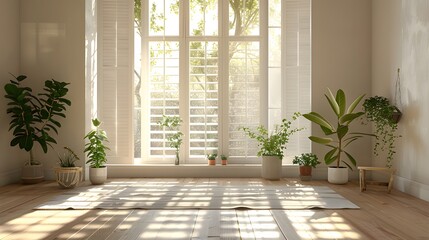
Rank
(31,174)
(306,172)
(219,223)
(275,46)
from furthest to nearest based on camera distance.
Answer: (275,46) < (306,172) < (31,174) < (219,223)

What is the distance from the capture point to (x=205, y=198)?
498 centimetres

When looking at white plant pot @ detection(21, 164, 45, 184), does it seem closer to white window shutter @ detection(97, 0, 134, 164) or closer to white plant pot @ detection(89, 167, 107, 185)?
white plant pot @ detection(89, 167, 107, 185)

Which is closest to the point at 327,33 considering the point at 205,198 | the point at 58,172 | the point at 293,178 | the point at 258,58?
the point at 258,58

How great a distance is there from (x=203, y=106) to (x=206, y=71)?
0.49m

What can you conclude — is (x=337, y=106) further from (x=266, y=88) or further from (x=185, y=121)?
(x=185, y=121)

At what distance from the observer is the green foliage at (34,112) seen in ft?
19.3

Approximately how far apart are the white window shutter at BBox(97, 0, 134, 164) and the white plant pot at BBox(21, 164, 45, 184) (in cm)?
101

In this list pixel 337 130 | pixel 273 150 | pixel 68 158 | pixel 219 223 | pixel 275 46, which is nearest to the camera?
pixel 219 223

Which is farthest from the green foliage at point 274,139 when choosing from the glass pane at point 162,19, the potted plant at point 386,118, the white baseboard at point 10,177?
the white baseboard at point 10,177

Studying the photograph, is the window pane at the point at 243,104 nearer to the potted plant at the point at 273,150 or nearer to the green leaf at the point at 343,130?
the potted plant at the point at 273,150

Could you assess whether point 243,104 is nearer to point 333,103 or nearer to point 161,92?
point 161,92

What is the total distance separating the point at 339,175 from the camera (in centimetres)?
606

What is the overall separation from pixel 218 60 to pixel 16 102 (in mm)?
2716

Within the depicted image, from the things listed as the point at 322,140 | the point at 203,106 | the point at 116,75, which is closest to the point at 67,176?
the point at 116,75
